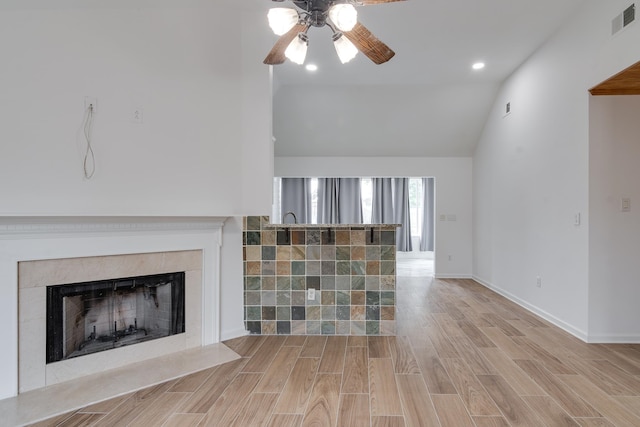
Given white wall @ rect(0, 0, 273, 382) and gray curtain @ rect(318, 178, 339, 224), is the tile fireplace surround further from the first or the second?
gray curtain @ rect(318, 178, 339, 224)

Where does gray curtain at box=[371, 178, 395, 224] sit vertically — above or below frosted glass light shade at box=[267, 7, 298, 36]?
below

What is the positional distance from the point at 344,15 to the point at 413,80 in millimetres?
2972

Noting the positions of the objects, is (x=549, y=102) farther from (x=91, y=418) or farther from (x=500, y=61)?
(x=91, y=418)

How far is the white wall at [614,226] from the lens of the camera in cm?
264

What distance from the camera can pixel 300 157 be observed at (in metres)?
5.61

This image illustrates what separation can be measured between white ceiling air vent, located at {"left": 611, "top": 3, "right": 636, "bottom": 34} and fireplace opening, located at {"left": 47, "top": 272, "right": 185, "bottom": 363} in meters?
3.89

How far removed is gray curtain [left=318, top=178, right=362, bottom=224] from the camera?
26.1ft

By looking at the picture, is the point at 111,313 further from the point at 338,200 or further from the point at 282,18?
the point at 338,200

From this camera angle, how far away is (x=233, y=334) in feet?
9.15

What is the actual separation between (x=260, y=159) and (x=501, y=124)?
11.5ft

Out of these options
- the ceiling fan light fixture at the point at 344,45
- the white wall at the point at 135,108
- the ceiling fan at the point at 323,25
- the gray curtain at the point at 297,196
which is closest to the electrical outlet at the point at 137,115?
the white wall at the point at 135,108

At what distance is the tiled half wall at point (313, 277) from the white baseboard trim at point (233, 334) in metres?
0.06

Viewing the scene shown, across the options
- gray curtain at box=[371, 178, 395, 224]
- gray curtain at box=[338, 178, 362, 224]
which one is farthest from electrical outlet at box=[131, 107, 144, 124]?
gray curtain at box=[371, 178, 395, 224]

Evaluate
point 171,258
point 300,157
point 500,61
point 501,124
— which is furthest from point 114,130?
point 501,124
